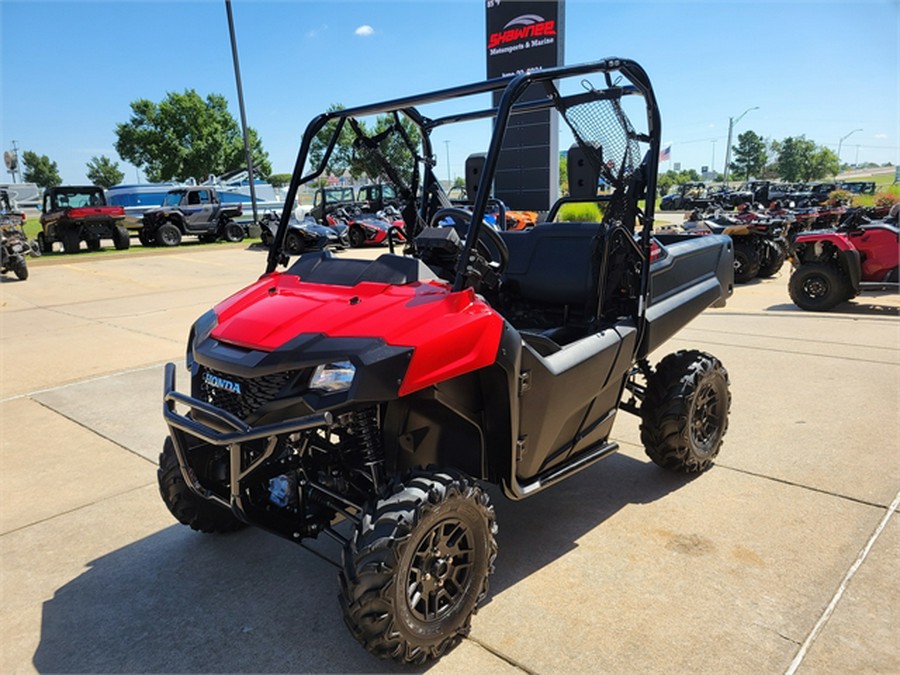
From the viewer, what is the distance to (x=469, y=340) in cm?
227

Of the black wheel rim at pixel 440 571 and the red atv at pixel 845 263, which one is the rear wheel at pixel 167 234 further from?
the black wheel rim at pixel 440 571

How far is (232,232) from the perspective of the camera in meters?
21.7

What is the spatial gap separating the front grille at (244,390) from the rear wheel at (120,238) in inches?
715

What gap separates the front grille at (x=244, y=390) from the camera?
2225 millimetres

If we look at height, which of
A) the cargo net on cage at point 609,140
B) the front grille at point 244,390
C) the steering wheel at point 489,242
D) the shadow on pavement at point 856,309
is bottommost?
the shadow on pavement at point 856,309

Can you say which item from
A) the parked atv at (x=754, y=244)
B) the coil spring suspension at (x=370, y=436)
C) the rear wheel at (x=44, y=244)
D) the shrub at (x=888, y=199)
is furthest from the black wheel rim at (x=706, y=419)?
the rear wheel at (x=44, y=244)

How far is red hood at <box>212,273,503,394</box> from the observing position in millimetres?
2162

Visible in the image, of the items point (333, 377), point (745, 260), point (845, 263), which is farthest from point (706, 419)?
point (745, 260)

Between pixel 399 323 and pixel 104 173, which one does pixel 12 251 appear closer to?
pixel 399 323

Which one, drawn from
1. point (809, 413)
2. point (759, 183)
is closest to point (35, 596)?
point (809, 413)

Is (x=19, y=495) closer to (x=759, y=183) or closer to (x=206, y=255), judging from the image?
(x=206, y=255)

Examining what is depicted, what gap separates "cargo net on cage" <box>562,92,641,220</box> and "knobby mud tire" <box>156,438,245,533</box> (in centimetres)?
239

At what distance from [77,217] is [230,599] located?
17943 mm

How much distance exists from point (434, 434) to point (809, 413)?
10.3ft
